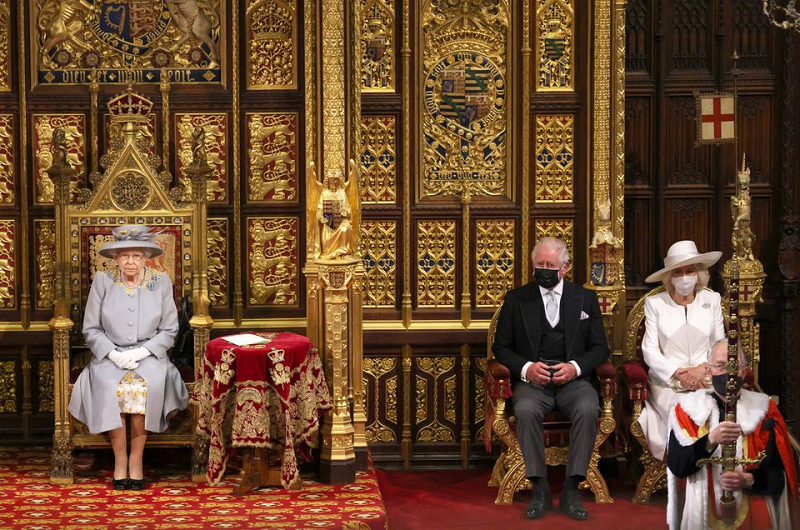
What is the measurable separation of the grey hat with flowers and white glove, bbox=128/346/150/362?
643 millimetres

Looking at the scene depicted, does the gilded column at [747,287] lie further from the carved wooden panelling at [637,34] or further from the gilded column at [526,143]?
the gilded column at [526,143]

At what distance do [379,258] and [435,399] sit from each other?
1.06 meters

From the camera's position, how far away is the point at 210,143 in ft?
29.7

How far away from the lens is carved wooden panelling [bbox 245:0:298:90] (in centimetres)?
900

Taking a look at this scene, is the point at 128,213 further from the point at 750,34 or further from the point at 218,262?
the point at 750,34

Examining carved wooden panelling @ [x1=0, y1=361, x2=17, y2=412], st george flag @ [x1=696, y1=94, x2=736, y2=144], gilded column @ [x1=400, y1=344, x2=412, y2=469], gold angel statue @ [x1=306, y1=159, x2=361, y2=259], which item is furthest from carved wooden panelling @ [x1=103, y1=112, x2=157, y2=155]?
st george flag @ [x1=696, y1=94, x2=736, y2=144]

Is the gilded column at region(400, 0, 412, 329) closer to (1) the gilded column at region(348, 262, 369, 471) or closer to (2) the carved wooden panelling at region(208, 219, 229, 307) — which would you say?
(1) the gilded column at region(348, 262, 369, 471)

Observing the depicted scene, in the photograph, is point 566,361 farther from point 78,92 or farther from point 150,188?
point 78,92

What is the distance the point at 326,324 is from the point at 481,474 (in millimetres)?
1654

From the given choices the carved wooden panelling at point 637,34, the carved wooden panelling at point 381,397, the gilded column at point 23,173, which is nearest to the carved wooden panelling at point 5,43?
the gilded column at point 23,173

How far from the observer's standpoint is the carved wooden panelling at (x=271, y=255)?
912 centimetres

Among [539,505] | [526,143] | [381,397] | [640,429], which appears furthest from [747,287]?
[381,397]

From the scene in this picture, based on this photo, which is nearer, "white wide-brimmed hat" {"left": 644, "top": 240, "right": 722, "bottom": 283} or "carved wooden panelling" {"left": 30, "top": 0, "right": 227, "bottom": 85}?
"white wide-brimmed hat" {"left": 644, "top": 240, "right": 722, "bottom": 283}

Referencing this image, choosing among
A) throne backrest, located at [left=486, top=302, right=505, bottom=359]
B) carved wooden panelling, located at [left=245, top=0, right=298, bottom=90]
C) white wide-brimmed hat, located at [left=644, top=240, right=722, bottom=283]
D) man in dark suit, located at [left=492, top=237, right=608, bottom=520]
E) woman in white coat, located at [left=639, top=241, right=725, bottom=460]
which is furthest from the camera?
carved wooden panelling, located at [left=245, top=0, right=298, bottom=90]
